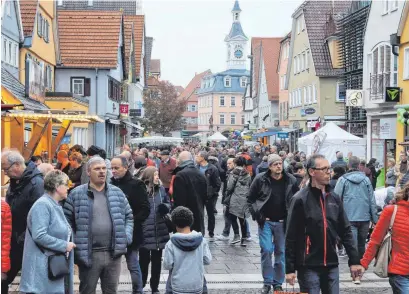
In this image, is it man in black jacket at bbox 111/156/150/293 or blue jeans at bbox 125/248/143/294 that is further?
blue jeans at bbox 125/248/143/294

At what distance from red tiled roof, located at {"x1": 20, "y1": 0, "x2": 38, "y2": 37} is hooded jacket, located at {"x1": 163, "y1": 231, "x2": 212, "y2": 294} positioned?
2460 centimetres

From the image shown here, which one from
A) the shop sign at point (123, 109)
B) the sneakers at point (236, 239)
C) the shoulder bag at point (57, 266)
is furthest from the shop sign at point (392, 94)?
the shoulder bag at point (57, 266)

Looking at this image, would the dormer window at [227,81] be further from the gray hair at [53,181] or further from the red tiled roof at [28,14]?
the gray hair at [53,181]

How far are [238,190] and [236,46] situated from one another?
5531 inches

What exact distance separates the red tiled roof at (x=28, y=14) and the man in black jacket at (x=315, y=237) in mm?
25189

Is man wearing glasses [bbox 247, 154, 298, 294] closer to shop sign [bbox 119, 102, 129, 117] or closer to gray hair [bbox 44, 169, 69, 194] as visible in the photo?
gray hair [bbox 44, 169, 69, 194]

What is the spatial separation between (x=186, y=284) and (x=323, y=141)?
20.5 meters

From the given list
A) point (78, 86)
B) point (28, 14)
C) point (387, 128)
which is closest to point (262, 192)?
point (387, 128)

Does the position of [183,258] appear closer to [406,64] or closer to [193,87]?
[406,64]

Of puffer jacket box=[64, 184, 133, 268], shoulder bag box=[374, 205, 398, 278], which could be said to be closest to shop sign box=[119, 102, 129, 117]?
puffer jacket box=[64, 184, 133, 268]

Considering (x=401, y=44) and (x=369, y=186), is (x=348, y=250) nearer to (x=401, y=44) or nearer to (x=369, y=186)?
(x=369, y=186)

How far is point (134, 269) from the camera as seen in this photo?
9.21 meters

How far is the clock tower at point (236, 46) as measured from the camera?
15250 centimetres

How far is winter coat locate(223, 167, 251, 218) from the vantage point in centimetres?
1477
